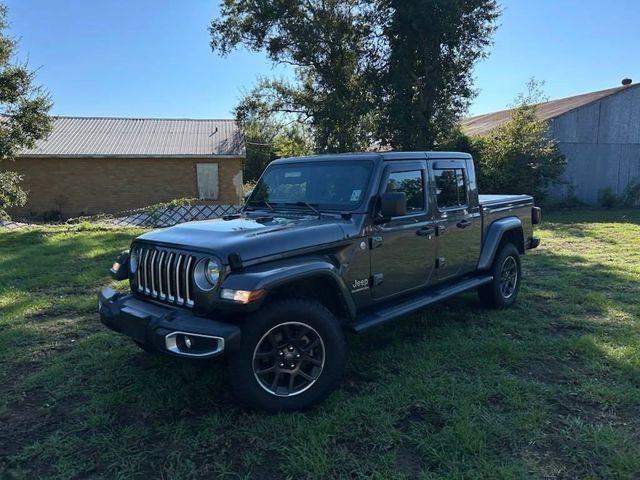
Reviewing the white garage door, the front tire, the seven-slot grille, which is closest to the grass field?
the front tire

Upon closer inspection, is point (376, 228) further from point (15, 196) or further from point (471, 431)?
point (15, 196)

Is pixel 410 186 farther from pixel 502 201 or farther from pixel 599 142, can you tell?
pixel 599 142

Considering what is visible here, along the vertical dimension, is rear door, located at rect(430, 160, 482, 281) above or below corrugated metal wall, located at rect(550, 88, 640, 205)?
below

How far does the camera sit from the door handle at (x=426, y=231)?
448 cm

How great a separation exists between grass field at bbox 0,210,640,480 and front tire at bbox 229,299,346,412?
0.15 meters

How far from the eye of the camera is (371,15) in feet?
61.7

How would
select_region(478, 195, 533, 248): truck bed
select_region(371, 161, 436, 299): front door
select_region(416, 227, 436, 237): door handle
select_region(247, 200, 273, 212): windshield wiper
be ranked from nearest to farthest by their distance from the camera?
select_region(371, 161, 436, 299): front door < select_region(416, 227, 436, 237): door handle < select_region(247, 200, 273, 212): windshield wiper < select_region(478, 195, 533, 248): truck bed

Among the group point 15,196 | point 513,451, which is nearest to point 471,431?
point 513,451

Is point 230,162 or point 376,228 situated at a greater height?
point 230,162

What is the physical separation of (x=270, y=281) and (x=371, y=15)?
720 inches

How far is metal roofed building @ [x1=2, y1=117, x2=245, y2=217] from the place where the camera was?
20891 mm

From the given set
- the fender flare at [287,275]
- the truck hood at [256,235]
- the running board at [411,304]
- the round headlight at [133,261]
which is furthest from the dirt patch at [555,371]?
the round headlight at [133,261]

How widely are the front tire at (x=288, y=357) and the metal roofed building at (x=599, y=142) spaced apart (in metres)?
19.0

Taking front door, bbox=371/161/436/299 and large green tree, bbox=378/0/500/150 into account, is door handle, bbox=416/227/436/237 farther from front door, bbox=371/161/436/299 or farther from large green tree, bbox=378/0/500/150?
large green tree, bbox=378/0/500/150
